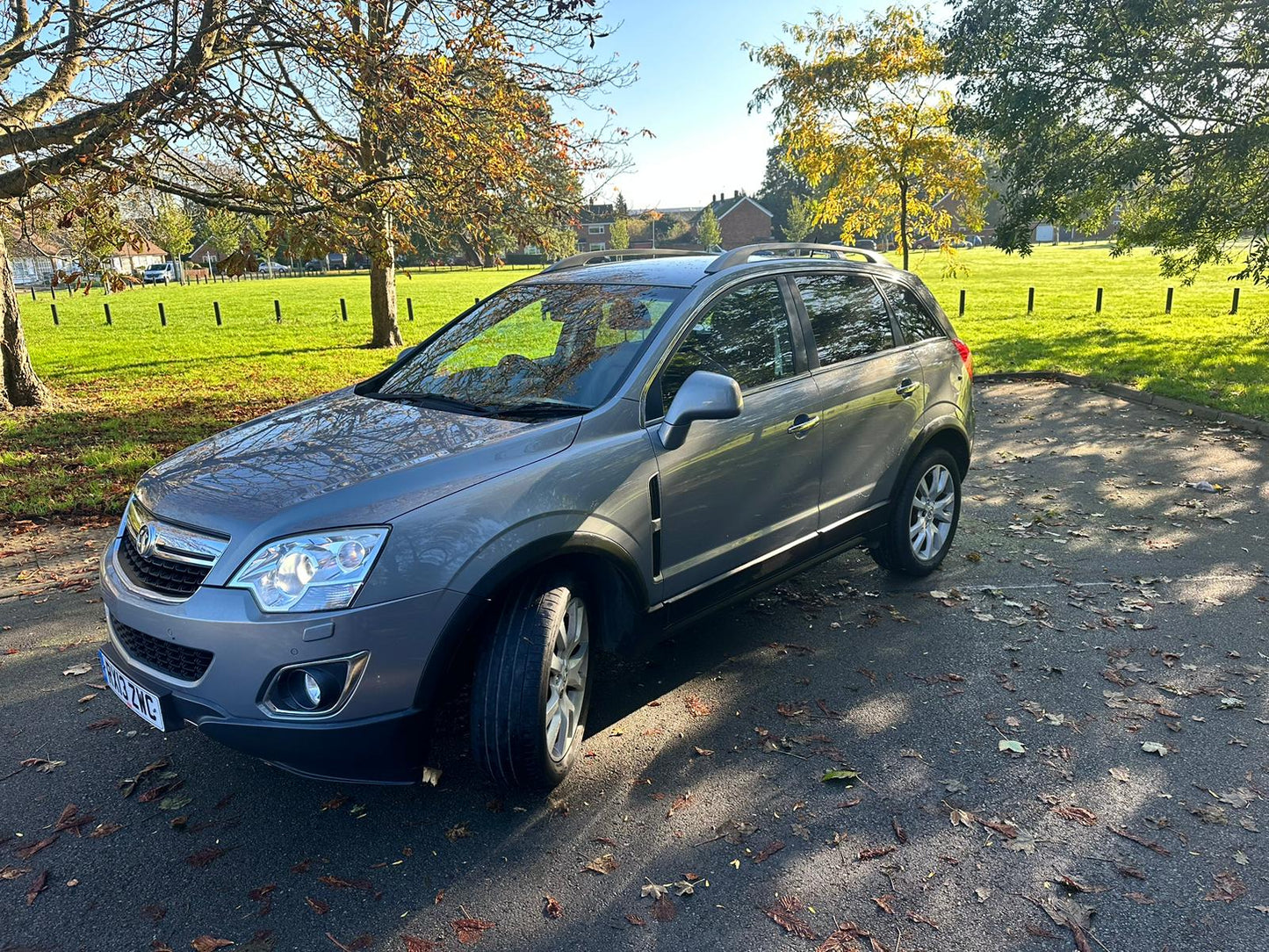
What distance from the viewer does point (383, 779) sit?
2.85 meters

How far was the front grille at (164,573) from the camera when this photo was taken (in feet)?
9.55

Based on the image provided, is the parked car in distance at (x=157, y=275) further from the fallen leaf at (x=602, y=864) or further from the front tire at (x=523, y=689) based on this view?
the fallen leaf at (x=602, y=864)

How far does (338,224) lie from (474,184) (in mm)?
1491

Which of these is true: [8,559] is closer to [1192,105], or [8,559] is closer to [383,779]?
[383,779]

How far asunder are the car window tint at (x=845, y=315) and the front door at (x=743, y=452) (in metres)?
0.20

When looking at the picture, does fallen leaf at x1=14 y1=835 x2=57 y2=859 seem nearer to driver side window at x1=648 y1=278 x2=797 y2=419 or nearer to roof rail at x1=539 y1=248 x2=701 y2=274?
driver side window at x1=648 y1=278 x2=797 y2=419

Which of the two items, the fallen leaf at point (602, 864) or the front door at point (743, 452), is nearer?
the fallen leaf at point (602, 864)

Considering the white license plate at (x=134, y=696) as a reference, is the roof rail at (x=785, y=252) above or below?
above

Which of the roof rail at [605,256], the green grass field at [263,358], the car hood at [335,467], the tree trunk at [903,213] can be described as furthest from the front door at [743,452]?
the tree trunk at [903,213]

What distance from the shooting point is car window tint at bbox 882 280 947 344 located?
5156 millimetres

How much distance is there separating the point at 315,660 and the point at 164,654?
2.14ft

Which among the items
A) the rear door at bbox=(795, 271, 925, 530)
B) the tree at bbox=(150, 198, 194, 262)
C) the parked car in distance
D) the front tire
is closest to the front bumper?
the front tire

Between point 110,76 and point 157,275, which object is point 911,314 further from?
point 157,275

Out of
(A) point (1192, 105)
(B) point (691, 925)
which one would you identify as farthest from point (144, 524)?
(A) point (1192, 105)
